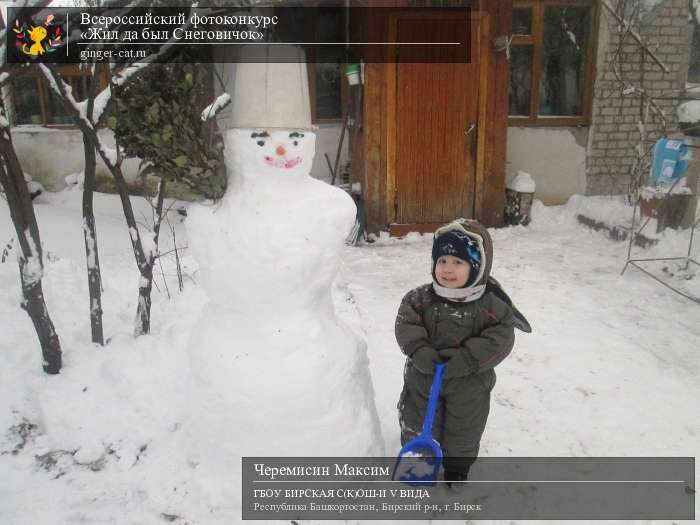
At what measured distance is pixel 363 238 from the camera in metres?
6.38

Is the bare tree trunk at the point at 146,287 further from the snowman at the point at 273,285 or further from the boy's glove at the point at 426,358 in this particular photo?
the boy's glove at the point at 426,358

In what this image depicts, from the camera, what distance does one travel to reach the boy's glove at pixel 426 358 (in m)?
2.01

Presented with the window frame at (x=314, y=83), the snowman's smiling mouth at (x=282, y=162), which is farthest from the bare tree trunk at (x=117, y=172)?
the window frame at (x=314, y=83)

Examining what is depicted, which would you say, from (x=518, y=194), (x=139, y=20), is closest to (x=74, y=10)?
(x=139, y=20)

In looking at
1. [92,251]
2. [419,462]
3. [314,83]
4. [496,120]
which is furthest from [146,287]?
[314,83]

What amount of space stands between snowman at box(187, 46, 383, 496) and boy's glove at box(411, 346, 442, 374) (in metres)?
0.33

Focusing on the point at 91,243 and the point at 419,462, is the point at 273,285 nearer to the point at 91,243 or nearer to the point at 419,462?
the point at 419,462

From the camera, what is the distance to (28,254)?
8.98 ft

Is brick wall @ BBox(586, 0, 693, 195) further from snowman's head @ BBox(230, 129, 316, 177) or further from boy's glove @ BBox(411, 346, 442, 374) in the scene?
boy's glove @ BBox(411, 346, 442, 374)

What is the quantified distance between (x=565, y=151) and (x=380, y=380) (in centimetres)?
558

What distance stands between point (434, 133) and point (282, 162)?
14.6 feet

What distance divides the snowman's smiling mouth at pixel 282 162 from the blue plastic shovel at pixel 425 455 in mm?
978

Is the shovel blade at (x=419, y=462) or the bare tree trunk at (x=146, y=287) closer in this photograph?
the shovel blade at (x=419, y=462)

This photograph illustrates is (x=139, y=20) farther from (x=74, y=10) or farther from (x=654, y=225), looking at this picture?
(x=654, y=225)
